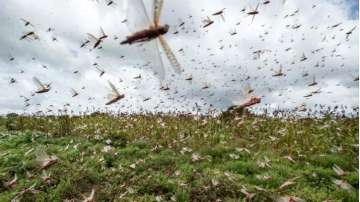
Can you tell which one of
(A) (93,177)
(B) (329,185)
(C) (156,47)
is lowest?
(B) (329,185)

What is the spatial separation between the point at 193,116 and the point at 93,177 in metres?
6.09

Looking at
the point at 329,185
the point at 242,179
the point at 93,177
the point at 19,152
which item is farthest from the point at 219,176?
the point at 19,152

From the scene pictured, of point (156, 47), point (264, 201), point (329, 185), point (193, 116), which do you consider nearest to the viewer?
point (156, 47)

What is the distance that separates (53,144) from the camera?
10.2 meters

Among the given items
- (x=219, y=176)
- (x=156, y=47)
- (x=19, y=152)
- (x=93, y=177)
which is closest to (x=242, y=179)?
(x=219, y=176)

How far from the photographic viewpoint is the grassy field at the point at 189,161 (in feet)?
20.5

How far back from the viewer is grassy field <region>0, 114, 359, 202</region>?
20.5ft

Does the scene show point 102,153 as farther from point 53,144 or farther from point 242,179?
point 242,179

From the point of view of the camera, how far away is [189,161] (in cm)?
792

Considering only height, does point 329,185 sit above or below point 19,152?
below

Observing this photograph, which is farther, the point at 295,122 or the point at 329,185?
the point at 295,122

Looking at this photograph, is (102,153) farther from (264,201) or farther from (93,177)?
(264,201)

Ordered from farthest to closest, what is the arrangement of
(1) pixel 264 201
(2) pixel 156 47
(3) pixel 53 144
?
1. (3) pixel 53 144
2. (1) pixel 264 201
3. (2) pixel 156 47

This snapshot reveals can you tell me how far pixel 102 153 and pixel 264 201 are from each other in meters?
4.02
